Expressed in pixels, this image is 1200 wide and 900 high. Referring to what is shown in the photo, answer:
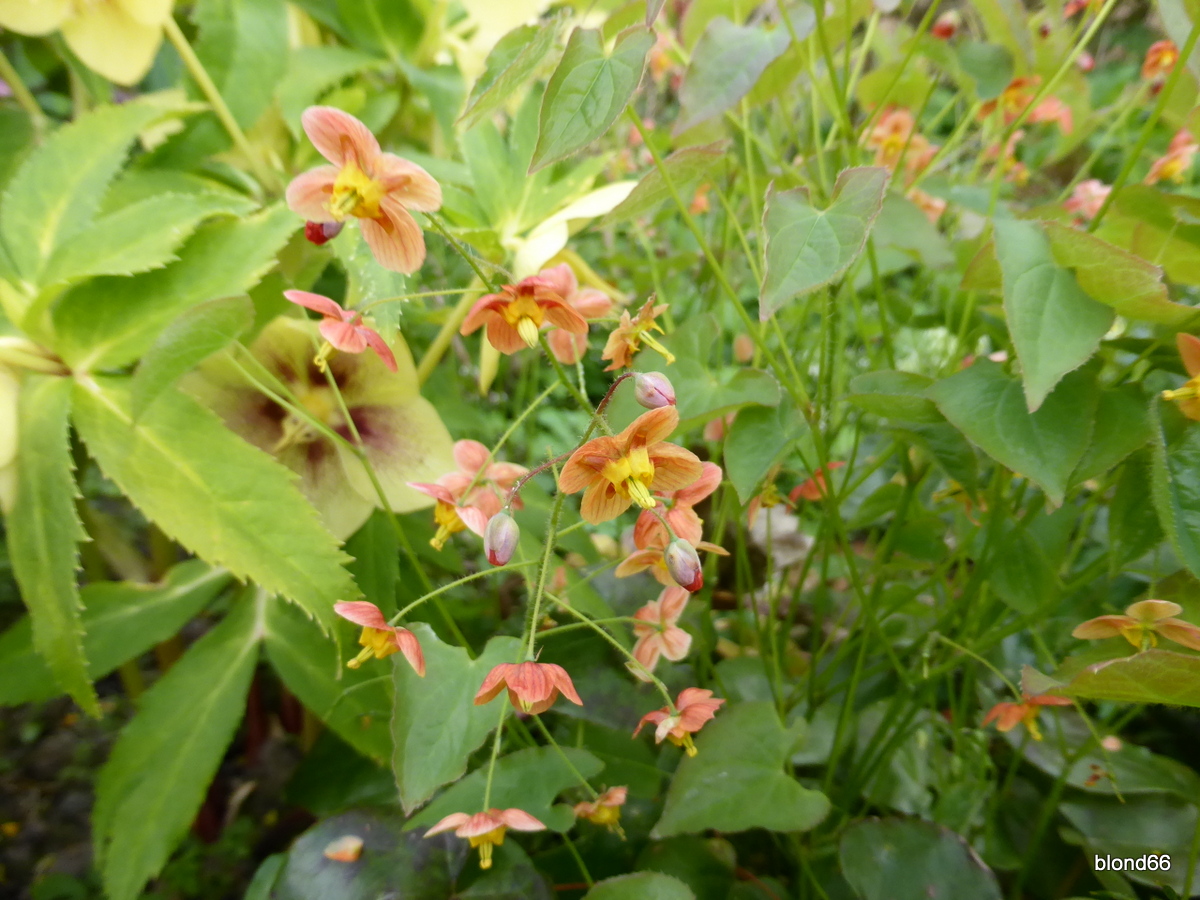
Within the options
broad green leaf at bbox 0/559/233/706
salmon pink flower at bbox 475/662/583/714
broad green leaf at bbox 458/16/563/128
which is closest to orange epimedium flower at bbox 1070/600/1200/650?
salmon pink flower at bbox 475/662/583/714

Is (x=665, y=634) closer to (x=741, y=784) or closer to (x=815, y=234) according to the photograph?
(x=741, y=784)

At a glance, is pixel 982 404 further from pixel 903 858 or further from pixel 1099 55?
pixel 1099 55

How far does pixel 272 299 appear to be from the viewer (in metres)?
0.55

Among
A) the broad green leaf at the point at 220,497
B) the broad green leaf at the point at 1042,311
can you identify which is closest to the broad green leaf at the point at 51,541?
the broad green leaf at the point at 220,497

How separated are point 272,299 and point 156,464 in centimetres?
16

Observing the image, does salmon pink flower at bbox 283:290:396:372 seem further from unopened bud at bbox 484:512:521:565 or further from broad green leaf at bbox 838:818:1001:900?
broad green leaf at bbox 838:818:1001:900

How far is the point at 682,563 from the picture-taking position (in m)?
0.32

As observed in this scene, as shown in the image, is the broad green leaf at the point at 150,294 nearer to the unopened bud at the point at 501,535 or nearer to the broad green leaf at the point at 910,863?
the unopened bud at the point at 501,535

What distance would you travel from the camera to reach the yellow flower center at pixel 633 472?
0.31 meters

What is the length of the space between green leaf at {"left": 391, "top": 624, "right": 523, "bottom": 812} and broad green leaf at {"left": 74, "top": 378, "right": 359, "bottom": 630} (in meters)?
0.08

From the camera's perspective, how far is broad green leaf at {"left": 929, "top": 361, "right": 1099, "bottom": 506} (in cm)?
36

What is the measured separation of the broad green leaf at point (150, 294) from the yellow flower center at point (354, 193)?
0.61ft

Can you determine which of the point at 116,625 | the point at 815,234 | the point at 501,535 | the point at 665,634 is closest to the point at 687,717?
the point at 665,634

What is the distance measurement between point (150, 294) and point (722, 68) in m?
0.43
